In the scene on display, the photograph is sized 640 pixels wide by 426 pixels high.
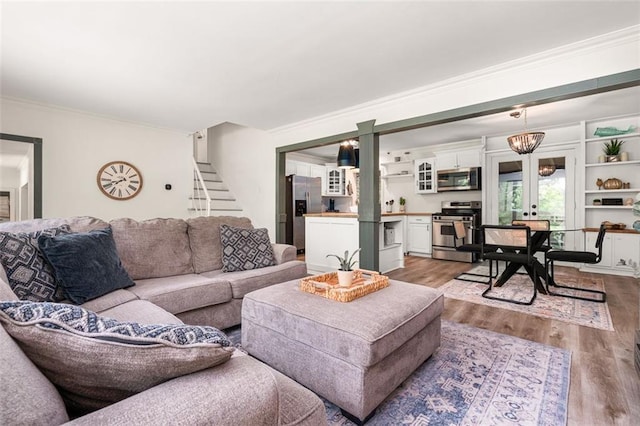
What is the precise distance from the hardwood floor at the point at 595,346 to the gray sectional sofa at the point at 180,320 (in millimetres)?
1631

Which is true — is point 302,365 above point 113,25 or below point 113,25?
below

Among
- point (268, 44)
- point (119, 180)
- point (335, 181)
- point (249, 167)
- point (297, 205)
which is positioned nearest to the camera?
point (268, 44)

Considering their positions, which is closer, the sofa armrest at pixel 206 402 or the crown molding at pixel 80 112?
the sofa armrest at pixel 206 402

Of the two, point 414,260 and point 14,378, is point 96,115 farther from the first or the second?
point 414,260

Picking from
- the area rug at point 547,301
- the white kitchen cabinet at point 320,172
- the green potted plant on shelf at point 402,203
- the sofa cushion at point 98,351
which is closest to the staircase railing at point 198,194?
the white kitchen cabinet at point 320,172

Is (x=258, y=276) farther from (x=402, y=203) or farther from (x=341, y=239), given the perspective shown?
(x=402, y=203)

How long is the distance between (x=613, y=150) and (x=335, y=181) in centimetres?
518

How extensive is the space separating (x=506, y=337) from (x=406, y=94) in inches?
106

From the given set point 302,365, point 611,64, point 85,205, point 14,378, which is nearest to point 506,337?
point 302,365

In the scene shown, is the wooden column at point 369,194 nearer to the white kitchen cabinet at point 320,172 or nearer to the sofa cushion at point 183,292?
the sofa cushion at point 183,292

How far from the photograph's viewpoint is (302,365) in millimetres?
1647

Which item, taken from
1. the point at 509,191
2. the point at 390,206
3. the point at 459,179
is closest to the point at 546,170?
the point at 509,191

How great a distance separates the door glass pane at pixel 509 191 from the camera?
5.59 meters

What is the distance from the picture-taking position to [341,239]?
4594mm
